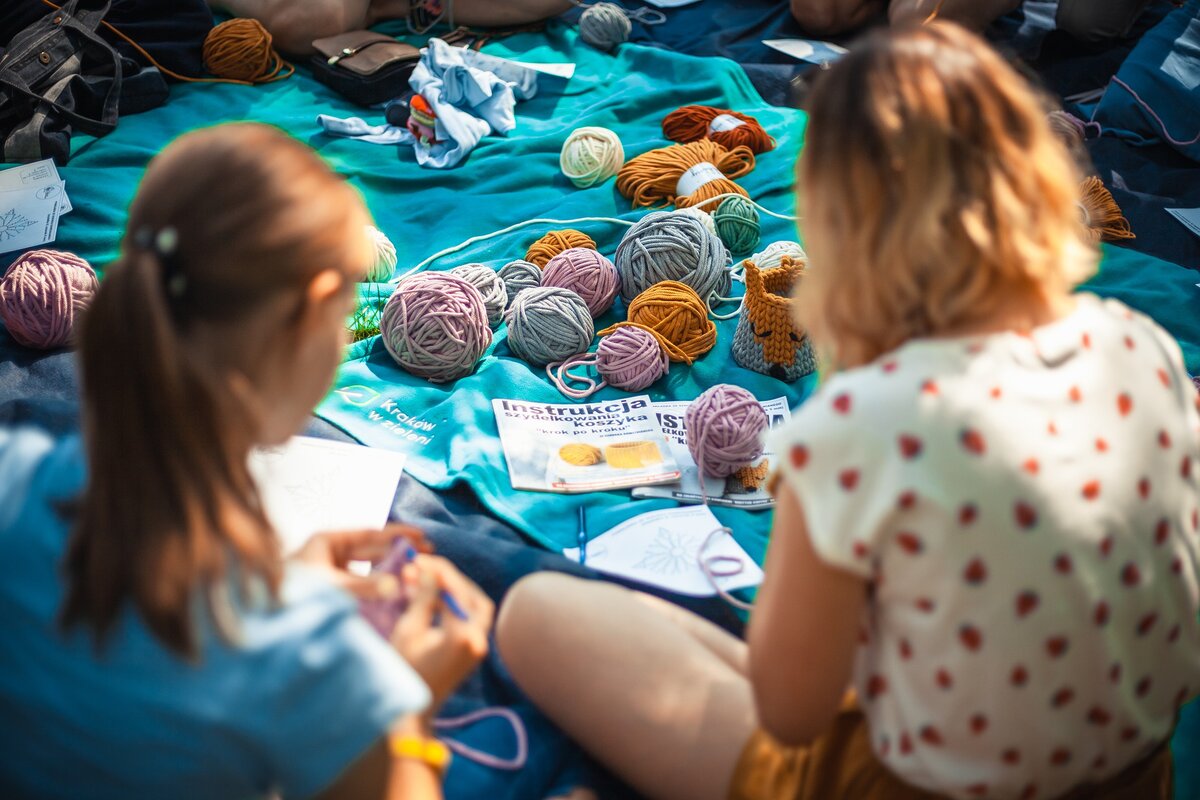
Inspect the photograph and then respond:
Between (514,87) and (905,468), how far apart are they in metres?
2.07

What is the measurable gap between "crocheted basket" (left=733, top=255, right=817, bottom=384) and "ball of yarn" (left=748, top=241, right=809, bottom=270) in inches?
0.9

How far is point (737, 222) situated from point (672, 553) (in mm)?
843

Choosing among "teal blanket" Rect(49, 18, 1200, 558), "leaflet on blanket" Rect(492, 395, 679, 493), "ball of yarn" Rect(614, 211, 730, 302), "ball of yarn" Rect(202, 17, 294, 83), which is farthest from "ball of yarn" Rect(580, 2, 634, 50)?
"leaflet on blanket" Rect(492, 395, 679, 493)

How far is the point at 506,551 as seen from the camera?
3.98 feet

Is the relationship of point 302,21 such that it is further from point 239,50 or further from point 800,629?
point 800,629

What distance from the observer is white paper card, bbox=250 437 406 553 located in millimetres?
1258

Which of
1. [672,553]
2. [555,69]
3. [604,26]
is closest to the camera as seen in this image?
[672,553]

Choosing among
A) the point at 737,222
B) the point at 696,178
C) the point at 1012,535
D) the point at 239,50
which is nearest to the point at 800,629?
the point at 1012,535

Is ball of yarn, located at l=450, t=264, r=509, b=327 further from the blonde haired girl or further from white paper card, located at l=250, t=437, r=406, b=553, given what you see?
the blonde haired girl

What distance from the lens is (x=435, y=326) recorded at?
156 centimetres

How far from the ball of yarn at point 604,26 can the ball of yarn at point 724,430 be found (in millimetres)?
1616

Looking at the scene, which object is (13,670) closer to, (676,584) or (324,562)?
(324,562)

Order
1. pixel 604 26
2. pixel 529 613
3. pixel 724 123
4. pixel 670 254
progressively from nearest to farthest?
pixel 529 613 → pixel 670 254 → pixel 724 123 → pixel 604 26

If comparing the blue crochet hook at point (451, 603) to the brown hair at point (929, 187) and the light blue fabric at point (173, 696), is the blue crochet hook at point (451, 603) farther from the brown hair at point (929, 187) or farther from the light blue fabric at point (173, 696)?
the brown hair at point (929, 187)
